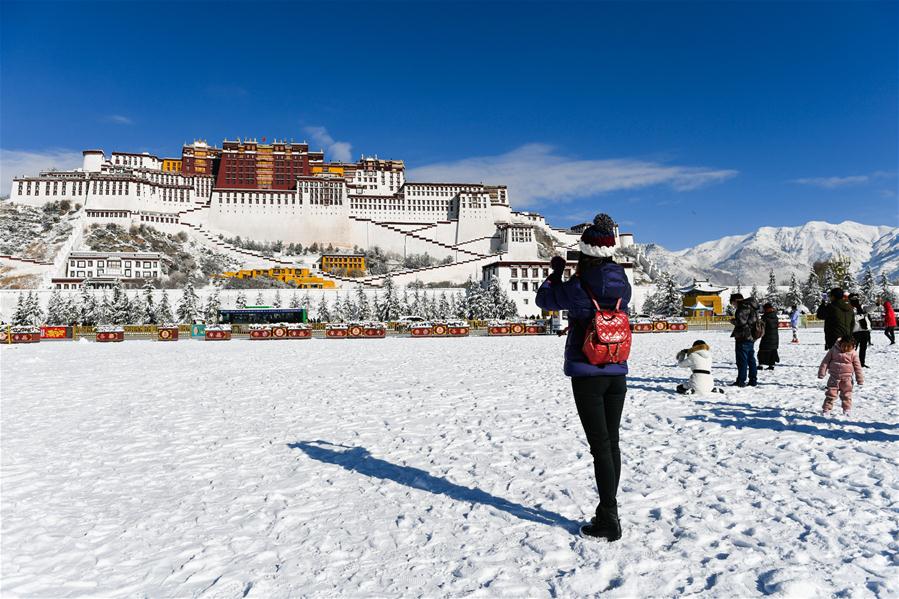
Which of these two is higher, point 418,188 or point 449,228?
point 418,188

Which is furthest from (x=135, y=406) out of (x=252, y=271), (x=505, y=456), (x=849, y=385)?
(x=252, y=271)

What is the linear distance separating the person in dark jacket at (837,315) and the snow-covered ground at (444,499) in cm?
113

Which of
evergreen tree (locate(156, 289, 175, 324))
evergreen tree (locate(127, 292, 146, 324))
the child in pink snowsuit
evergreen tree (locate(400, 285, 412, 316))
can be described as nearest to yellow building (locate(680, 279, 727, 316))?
evergreen tree (locate(400, 285, 412, 316))

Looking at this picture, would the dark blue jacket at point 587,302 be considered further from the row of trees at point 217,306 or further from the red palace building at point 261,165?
the red palace building at point 261,165

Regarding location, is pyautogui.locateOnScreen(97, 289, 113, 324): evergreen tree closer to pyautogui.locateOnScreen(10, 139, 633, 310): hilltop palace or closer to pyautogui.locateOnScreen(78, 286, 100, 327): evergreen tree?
pyautogui.locateOnScreen(78, 286, 100, 327): evergreen tree

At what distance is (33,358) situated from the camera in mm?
19969

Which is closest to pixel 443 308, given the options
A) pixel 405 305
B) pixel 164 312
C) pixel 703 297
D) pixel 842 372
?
pixel 405 305

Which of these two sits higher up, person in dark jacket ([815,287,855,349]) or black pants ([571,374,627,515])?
person in dark jacket ([815,287,855,349])

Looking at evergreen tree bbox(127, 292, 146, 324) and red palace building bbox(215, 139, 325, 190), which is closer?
evergreen tree bbox(127, 292, 146, 324)

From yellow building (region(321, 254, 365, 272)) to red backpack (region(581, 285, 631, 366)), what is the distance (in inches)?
3827

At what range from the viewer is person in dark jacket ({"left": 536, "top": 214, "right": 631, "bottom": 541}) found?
11.6 feet

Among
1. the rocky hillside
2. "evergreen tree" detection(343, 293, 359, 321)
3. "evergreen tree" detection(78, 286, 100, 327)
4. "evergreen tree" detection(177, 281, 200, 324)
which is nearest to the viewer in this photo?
"evergreen tree" detection(78, 286, 100, 327)

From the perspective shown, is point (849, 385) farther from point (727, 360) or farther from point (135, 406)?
point (135, 406)

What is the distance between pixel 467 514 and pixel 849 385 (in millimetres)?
5955
